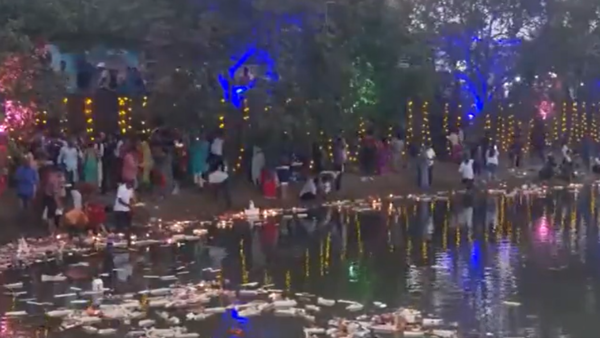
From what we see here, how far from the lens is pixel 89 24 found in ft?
94.5

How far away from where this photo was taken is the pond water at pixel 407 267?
533 inches

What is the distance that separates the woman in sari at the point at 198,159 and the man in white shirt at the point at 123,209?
6.39 metres

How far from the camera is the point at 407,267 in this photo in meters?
17.6

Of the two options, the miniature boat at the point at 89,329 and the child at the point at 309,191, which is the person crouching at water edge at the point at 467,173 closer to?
the child at the point at 309,191

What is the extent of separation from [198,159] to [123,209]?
6940 millimetres

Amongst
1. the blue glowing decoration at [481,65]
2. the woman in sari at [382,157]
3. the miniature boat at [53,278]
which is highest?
the blue glowing decoration at [481,65]

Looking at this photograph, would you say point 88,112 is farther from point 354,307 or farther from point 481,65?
point 481,65

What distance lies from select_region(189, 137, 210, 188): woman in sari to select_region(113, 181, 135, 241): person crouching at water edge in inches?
252

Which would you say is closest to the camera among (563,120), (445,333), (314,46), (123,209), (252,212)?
(445,333)

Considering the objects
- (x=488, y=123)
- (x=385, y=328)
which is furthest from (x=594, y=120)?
(x=385, y=328)

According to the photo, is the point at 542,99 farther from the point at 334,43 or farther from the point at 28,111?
the point at 28,111

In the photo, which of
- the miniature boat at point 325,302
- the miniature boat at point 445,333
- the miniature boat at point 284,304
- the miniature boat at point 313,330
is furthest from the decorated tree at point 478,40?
the miniature boat at point 445,333

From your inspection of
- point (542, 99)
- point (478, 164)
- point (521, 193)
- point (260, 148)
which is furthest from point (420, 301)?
point (542, 99)

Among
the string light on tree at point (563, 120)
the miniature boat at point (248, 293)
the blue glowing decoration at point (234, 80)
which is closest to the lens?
the miniature boat at point (248, 293)
